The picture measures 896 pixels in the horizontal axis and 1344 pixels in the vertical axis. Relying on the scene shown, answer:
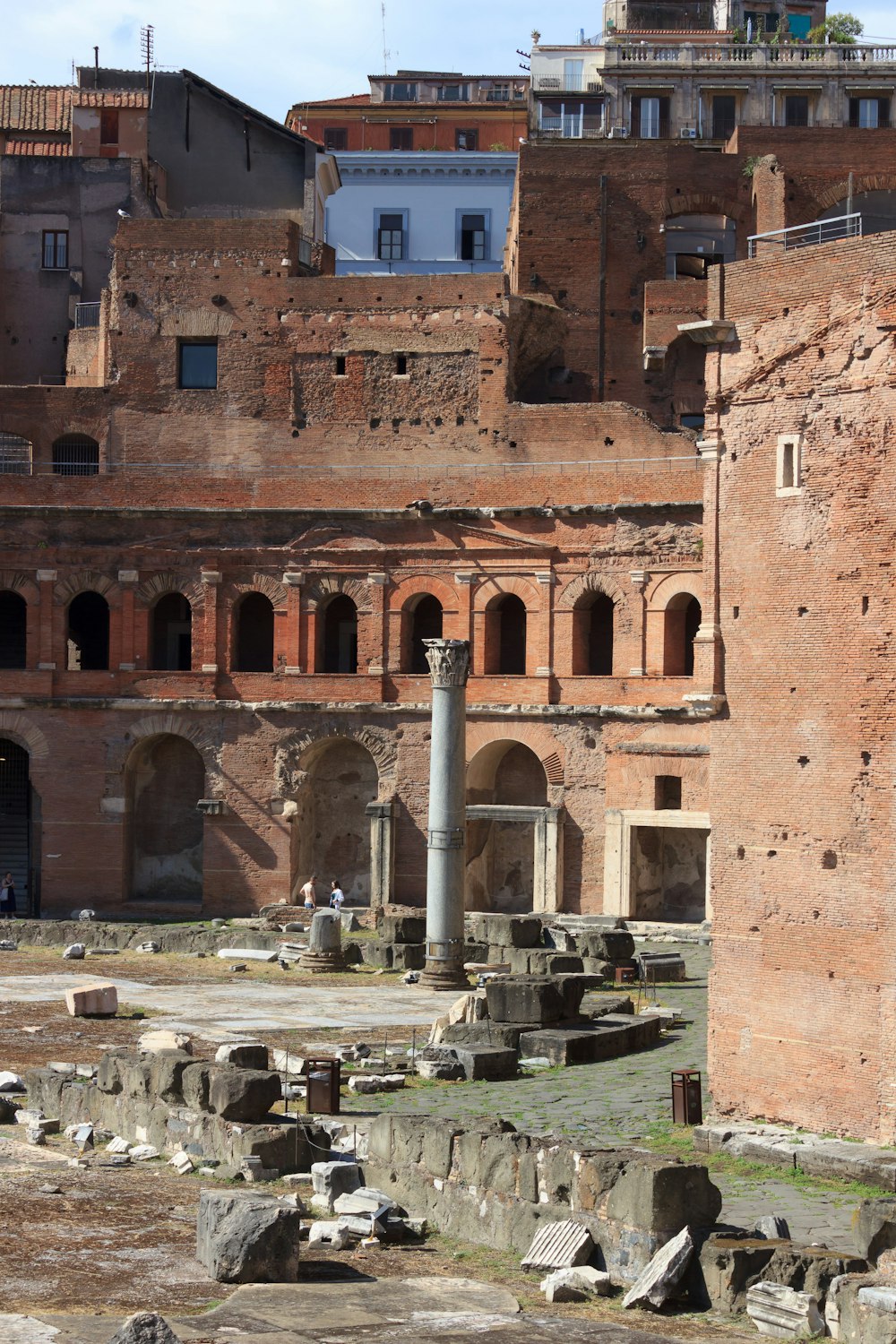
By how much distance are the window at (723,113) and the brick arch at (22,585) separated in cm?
1931

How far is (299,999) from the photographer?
26.2 metres

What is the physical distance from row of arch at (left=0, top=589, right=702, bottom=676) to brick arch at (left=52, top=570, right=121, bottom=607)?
0.79 feet

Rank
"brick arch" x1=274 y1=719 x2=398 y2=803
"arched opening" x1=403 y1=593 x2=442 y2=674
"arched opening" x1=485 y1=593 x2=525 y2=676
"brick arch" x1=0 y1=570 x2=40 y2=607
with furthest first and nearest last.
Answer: "brick arch" x1=0 y1=570 x2=40 y2=607 < "arched opening" x1=403 y1=593 x2=442 y2=674 < "brick arch" x1=274 y1=719 x2=398 y2=803 < "arched opening" x1=485 y1=593 x2=525 y2=676

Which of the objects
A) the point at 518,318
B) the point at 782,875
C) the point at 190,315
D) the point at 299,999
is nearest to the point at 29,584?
the point at 190,315

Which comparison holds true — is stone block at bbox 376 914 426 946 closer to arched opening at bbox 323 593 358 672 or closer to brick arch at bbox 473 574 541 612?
brick arch at bbox 473 574 541 612

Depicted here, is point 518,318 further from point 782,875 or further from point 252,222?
point 782,875

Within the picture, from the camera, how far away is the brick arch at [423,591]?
3519 centimetres

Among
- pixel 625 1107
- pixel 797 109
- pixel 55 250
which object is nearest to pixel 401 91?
pixel 797 109

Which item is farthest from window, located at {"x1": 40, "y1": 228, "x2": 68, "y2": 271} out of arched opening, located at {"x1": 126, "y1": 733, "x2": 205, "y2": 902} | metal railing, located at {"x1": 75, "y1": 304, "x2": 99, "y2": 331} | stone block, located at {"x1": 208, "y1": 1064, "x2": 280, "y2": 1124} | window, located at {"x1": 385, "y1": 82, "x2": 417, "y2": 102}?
stone block, located at {"x1": 208, "y1": 1064, "x2": 280, "y2": 1124}

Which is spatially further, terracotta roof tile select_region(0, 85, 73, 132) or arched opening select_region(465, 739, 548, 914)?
terracotta roof tile select_region(0, 85, 73, 132)

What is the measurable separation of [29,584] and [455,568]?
311 inches

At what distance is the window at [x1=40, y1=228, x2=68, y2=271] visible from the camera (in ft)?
138

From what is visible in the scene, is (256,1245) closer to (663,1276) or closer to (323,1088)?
(663,1276)

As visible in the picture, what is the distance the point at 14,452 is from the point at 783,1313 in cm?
2982
